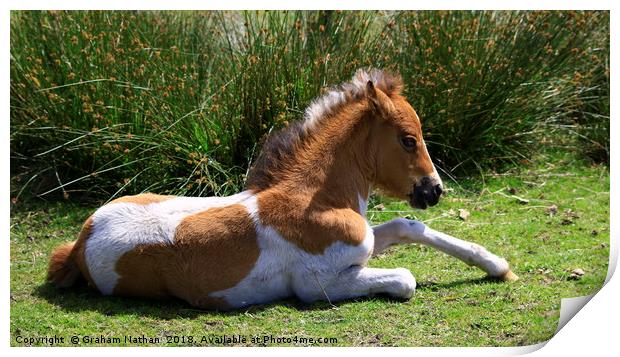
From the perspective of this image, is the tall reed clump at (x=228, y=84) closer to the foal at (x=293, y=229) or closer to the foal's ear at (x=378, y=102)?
the foal at (x=293, y=229)

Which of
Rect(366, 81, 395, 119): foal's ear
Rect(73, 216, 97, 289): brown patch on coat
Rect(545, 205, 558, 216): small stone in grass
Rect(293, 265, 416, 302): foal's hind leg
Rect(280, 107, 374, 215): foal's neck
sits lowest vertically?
Rect(545, 205, 558, 216): small stone in grass

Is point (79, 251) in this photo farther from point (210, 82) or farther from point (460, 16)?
point (460, 16)

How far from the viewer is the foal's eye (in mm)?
6723

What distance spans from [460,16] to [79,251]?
5688 mm

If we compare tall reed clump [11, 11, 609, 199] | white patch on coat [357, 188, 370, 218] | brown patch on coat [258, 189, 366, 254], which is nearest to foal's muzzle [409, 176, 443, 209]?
white patch on coat [357, 188, 370, 218]

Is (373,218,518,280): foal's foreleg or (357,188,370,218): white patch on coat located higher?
(357,188,370,218): white patch on coat

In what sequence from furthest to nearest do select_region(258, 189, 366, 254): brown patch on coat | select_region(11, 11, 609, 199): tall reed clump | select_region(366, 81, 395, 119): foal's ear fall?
1. select_region(11, 11, 609, 199): tall reed clump
2. select_region(366, 81, 395, 119): foal's ear
3. select_region(258, 189, 366, 254): brown patch on coat

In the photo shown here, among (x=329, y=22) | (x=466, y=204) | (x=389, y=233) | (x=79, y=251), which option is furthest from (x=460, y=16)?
(x=79, y=251)

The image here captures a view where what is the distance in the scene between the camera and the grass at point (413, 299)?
19.5 feet

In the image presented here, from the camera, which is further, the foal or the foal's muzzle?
the foal's muzzle

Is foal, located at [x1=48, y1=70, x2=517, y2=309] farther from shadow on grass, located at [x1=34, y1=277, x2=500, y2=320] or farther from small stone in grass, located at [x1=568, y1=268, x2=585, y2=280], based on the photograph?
small stone in grass, located at [x1=568, y1=268, x2=585, y2=280]

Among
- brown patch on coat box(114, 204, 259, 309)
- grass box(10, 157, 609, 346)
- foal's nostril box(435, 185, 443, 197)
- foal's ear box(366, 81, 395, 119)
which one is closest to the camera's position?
grass box(10, 157, 609, 346)

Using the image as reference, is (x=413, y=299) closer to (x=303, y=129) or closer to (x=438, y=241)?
(x=438, y=241)

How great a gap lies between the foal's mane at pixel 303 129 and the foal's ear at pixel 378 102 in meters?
0.14
